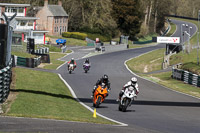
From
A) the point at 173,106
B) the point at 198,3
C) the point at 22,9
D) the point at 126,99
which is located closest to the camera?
the point at 126,99

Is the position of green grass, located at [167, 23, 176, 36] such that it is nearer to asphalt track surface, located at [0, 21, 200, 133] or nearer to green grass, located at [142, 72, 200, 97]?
green grass, located at [142, 72, 200, 97]

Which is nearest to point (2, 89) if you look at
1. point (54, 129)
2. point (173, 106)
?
point (54, 129)

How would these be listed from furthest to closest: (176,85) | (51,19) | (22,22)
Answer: (51,19) → (22,22) → (176,85)

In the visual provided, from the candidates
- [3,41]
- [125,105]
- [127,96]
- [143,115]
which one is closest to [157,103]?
[125,105]

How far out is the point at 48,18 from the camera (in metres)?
104

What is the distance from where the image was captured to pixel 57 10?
105562mm

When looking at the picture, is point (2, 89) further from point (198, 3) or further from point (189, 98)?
point (198, 3)

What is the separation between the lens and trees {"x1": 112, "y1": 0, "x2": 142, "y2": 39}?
4414 inches

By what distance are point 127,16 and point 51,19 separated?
70.9 feet

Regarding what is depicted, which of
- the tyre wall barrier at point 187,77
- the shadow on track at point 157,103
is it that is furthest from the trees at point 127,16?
the shadow on track at point 157,103

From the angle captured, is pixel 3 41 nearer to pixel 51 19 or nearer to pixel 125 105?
pixel 125 105

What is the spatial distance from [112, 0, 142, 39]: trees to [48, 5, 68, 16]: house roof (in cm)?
1428

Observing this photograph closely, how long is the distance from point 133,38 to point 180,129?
104 m

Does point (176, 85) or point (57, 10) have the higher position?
point (57, 10)
